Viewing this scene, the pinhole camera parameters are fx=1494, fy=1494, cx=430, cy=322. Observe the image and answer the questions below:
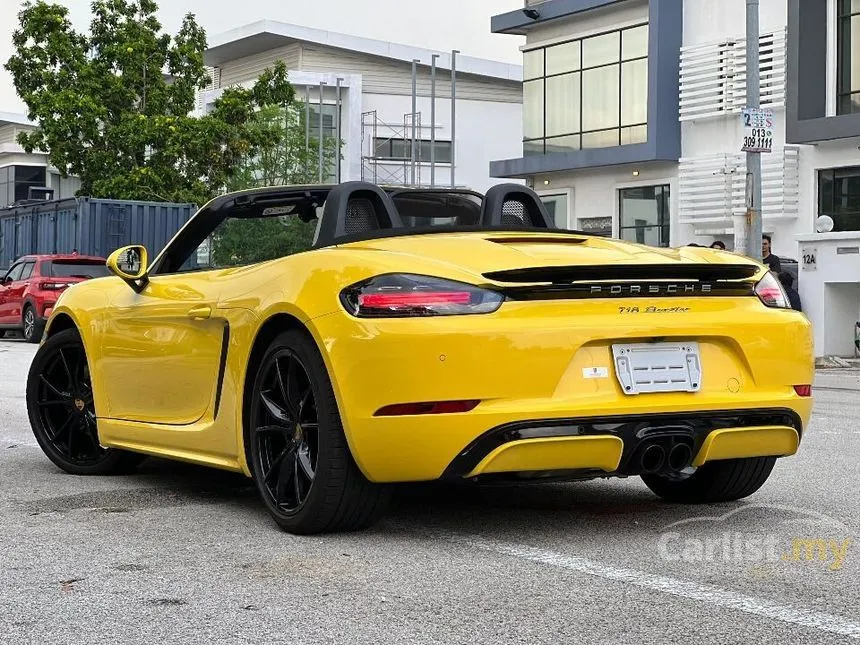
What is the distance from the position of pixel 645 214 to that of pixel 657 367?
105 ft

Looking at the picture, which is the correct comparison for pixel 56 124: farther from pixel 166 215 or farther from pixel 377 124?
pixel 377 124

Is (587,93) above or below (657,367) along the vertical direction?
above

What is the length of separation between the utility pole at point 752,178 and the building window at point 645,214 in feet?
42.7

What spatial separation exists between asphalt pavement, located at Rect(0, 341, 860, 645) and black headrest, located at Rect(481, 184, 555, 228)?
1.19 metres

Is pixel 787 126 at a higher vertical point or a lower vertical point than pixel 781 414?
higher

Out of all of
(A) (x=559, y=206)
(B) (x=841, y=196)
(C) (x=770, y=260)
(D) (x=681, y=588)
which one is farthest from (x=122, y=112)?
(D) (x=681, y=588)

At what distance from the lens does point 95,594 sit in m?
4.44

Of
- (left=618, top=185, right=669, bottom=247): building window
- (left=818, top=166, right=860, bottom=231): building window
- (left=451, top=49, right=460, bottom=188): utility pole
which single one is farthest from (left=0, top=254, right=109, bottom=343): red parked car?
(left=451, top=49, right=460, bottom=188): utility pole

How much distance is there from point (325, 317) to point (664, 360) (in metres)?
1.21

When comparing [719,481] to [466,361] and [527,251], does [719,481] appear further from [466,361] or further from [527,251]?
[466,361]

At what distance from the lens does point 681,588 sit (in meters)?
4.46

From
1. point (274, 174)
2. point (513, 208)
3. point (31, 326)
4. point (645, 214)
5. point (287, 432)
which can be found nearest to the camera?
point (287, 432)

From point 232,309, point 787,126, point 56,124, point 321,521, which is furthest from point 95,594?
point 56,124

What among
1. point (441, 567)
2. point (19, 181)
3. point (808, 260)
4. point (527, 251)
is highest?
point (19, 181)
